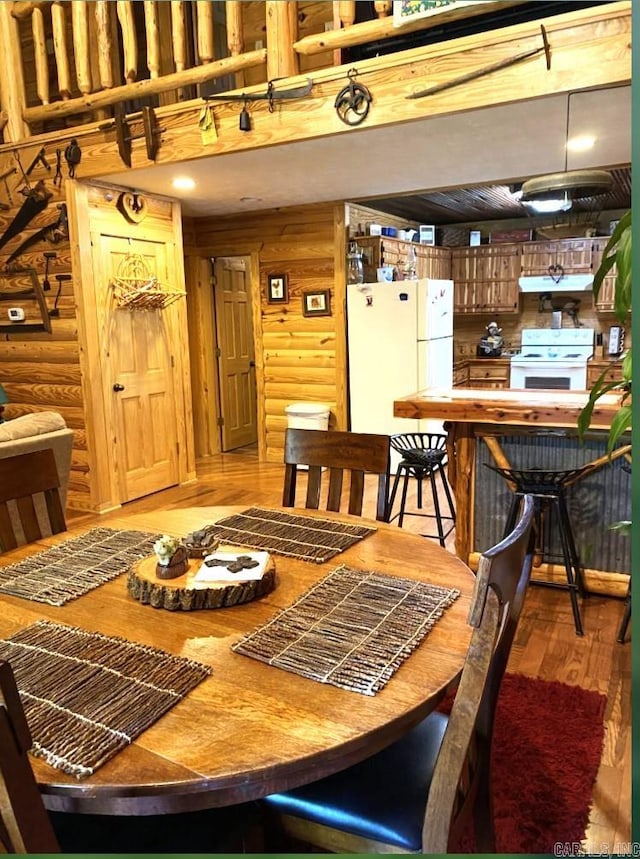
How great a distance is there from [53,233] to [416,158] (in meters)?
2.69

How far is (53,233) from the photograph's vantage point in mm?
4676

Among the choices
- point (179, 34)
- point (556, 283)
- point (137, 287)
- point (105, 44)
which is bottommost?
point (137, 287)

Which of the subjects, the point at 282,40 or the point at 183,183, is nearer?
the point at 282,40

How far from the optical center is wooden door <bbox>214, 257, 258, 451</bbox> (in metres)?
6.68

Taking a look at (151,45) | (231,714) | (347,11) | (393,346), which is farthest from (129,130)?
(231,714)

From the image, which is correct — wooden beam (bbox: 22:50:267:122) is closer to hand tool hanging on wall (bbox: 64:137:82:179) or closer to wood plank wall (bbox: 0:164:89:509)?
hand tool hanging on wall (bbox: 64:137:82:179)

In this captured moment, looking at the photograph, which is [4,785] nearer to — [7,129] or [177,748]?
[177,748]

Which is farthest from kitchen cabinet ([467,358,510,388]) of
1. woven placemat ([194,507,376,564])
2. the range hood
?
woven placemat ([194,507,376,564])

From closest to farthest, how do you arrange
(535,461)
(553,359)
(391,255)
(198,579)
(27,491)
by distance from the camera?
(198,579), (27,491), (535,461), (391,255), (553,359)

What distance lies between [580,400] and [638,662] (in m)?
2.62

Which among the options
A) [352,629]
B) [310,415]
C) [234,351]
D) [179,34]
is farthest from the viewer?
[234,351]

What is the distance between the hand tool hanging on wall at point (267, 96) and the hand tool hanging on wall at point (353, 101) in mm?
219

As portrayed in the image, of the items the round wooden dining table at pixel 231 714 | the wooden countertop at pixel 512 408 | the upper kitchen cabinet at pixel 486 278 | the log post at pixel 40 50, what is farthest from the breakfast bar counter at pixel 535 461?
the upper kitchen cabinet at pixel 486 278

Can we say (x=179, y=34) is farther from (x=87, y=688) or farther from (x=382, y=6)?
(x=87, y=688)
